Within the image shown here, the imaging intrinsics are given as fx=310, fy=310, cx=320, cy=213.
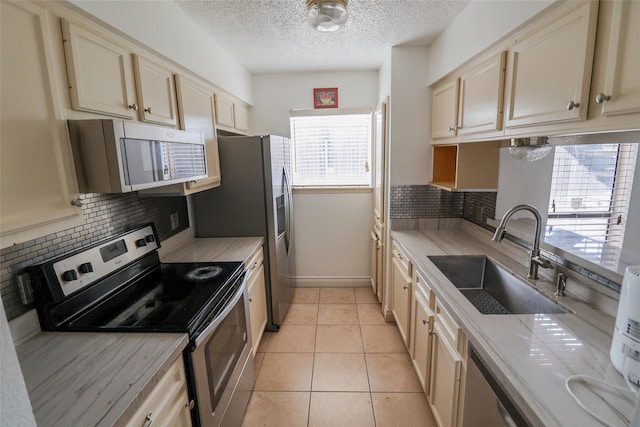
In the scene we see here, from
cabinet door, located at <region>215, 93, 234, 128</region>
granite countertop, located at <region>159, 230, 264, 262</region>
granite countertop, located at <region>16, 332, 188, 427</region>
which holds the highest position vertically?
cabinet door, located at <region>215, 93, 234, 128</region>

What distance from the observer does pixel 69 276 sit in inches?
52.2

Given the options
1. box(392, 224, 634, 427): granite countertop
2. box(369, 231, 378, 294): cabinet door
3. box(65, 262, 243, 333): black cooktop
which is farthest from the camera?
box(369, 231, 378, 294): cabinet door

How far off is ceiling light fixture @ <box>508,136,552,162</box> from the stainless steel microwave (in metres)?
1.72

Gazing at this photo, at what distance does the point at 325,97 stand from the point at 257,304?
7.23ft

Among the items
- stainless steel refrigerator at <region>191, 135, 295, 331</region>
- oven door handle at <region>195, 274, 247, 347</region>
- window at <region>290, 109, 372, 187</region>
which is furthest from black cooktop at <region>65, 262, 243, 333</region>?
window at <region>290, 109, 372, 187</region>

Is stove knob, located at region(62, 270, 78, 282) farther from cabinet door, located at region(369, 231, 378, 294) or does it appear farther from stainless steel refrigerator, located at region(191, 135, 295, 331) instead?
cabinet door, located at region(369, 231, 378, 294)

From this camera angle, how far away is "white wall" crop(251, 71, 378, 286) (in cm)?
328

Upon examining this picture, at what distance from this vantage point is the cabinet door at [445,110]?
2090mm

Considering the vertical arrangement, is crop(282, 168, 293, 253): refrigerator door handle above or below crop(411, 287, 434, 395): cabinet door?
above

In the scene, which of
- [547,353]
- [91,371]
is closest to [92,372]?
[91,371]

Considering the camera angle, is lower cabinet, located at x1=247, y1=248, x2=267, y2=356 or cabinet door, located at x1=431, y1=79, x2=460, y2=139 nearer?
cabinet door, located at x1=431, y1=79, x2=460, y2=139

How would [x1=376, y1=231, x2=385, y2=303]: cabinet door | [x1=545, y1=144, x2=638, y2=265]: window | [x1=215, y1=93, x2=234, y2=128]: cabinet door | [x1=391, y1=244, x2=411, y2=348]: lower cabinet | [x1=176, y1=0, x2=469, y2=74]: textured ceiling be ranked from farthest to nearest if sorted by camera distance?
[x1=376, y1=231, x2=385, y2=303]: cabinet door → [x1=215, y1=93, x2=234, y2=128]: cabinet door → [x1=391, y1=244, x2=411, y2=348]: lower cabinet → [x1=176, y1=0, x2=469, y2=74]: textured ceiling → [x1=545, y1=144, x2=638, y2=265]: window

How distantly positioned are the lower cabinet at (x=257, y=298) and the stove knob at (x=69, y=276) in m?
1.01

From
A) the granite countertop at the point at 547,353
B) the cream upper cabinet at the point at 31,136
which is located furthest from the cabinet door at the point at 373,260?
the cream upper cabinet at the point at 31,136
